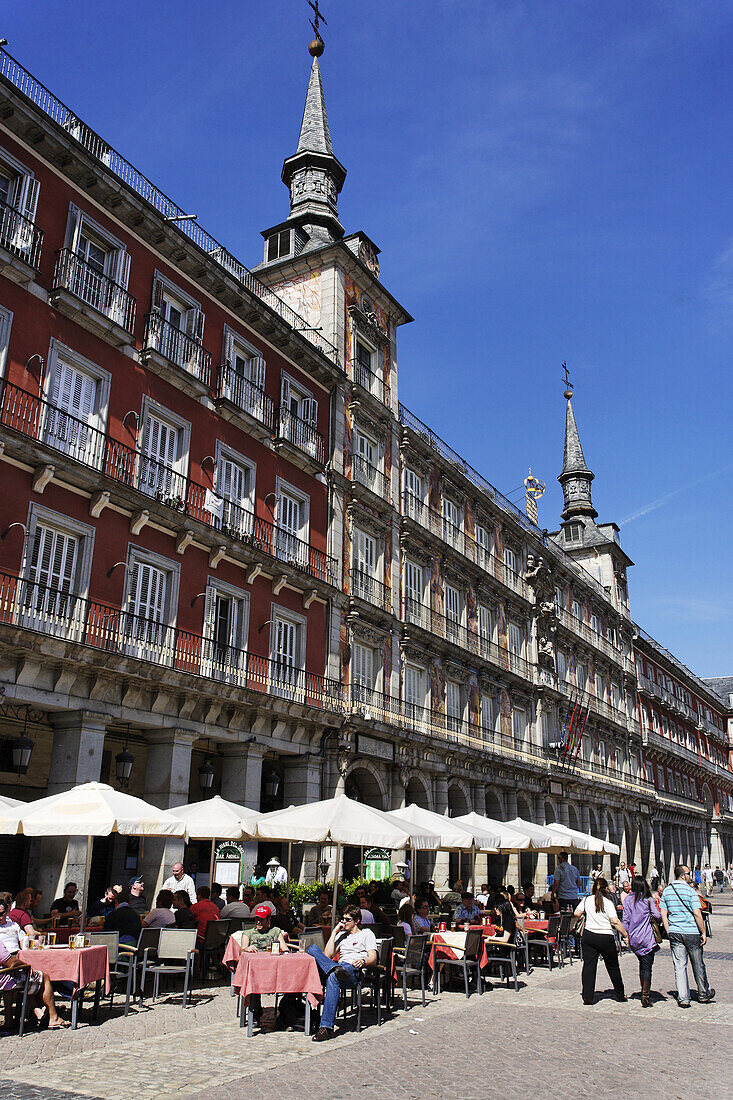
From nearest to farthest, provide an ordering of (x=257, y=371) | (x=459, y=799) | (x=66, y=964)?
(x=66, y=964), (x=257, y=371), (x=459, y=799)

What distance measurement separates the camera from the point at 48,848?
614 inches

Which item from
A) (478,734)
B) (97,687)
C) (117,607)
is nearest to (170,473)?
(117,607)

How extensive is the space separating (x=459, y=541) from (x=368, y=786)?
1095cm

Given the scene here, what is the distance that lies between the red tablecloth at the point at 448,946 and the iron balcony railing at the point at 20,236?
13.8 meters

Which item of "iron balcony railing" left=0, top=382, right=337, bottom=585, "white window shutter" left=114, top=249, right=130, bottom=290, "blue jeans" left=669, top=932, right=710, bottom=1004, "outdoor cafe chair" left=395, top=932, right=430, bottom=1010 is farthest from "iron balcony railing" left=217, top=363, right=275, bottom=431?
"blue jeans" left=669, top=932, right=710, bottom=1004

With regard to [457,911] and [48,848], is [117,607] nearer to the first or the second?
[48,848]

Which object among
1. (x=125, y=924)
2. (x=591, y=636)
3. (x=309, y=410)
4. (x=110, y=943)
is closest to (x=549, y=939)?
(x=125, y=924)

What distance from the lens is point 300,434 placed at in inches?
974

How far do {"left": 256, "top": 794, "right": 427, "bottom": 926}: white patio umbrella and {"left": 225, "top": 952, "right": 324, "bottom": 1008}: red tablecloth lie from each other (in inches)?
125

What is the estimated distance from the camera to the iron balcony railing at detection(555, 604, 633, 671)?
43294mm

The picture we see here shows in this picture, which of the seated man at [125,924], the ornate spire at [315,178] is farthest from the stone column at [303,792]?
the ornate spire at [315,178]

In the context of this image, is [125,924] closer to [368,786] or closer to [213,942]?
[213,942]

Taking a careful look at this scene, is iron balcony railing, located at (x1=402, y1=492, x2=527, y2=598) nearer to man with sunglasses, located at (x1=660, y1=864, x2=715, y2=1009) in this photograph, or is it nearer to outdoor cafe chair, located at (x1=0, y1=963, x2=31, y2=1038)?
man with sunglasses, located at (x1=660, y1=864, x2=715, y2=1009)

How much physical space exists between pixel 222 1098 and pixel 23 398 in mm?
12742
